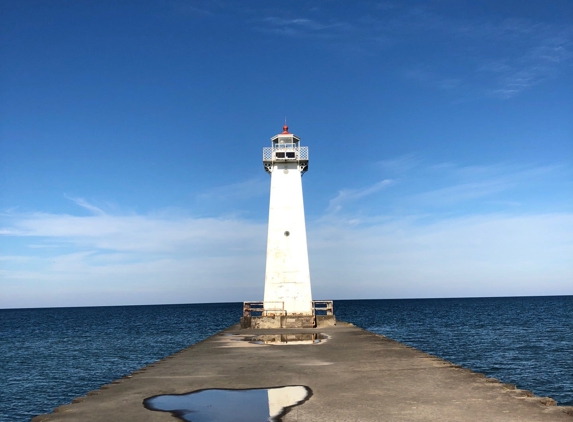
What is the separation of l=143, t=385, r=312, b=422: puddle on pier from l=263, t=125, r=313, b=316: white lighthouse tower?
17715 millimetres

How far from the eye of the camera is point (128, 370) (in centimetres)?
2808

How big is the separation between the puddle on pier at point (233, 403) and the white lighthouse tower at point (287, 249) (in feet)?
58.1

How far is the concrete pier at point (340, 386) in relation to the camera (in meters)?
8.84

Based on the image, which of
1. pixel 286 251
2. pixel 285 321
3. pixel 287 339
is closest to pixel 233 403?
pixel 287 339

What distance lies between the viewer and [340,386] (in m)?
11.4

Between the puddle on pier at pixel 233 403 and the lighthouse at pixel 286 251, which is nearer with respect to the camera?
the puddle on pier at pixel 233 403

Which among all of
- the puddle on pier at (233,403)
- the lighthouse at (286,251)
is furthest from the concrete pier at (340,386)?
the lighthouse at (286,251)

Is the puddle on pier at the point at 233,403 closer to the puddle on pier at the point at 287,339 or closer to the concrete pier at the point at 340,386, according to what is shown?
the concrete pier at the point at 340,386

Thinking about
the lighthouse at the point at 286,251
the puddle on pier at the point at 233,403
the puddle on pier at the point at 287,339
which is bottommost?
the puddle on pier at the point at 233,403

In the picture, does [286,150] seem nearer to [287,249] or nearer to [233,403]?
[287,249]

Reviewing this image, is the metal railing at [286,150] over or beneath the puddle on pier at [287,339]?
over

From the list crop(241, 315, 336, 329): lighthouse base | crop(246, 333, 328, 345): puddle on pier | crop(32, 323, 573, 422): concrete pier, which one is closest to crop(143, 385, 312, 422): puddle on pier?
crop(32, 323, 573, 422): concrete pier

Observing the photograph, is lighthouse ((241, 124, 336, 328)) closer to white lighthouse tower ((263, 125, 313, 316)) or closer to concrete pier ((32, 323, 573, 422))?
white lighthouse tower ((263, 125, 313, 316))

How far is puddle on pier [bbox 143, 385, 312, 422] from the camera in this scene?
8898mm
